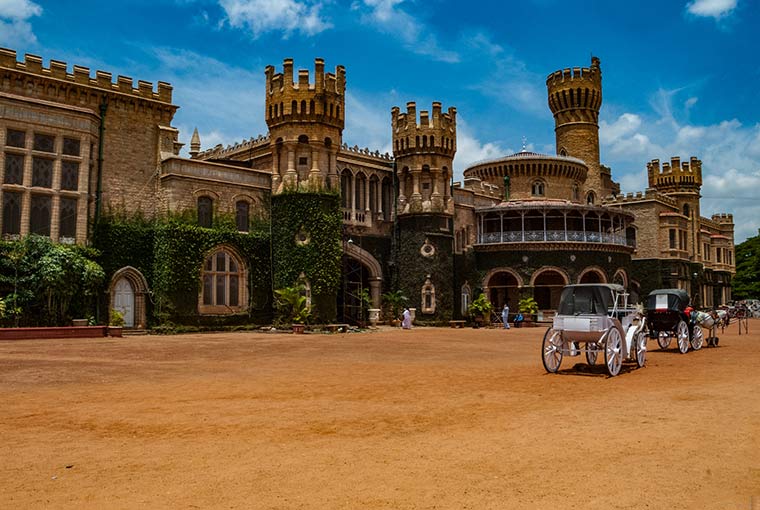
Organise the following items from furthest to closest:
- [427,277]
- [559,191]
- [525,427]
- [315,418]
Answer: [559,191], [427,277], [315,418], [525,427]

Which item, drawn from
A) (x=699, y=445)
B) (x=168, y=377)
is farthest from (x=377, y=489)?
(x=168, y=377)

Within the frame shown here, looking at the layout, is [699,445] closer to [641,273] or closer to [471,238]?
[471,238]

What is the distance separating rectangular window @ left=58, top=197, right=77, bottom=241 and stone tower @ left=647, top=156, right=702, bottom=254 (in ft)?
168

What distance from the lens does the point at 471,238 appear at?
4309 centimetres

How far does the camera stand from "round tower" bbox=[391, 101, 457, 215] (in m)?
38.9

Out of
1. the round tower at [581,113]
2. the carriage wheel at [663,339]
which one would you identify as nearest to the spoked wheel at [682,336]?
the carriage wheel at [663,339]

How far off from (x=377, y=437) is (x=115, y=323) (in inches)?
827

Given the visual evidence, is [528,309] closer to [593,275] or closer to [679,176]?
[593,275]

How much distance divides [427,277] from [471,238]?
20.6 ft

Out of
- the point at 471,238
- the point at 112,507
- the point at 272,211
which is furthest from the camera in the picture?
the point at 471,238

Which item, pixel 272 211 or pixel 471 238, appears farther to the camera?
pixel 471 238

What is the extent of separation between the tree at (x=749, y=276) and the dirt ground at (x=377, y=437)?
67936 mm

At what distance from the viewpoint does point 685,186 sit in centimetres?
6122

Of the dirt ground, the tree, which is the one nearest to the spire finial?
the dirt ground
